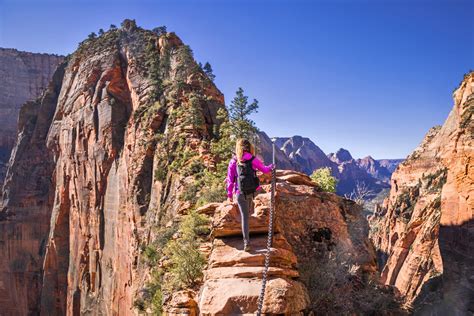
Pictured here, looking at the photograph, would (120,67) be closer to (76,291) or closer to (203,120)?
(203,120)

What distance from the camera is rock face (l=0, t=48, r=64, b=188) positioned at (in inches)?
3634

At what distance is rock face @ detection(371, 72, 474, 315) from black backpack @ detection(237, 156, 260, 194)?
23.6ft

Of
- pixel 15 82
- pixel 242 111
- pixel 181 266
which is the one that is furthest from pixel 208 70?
pixel 15 82

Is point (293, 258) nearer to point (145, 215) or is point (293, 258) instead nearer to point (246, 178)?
point (246, 178)

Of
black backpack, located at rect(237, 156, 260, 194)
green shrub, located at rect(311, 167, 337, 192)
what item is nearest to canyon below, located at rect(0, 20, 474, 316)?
black backpack, located at rect(237, 156, 260, 194)

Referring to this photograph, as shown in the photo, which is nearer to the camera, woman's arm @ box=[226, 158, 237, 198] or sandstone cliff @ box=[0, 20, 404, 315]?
woman's arm @ box=[226, 158, 237, 198]

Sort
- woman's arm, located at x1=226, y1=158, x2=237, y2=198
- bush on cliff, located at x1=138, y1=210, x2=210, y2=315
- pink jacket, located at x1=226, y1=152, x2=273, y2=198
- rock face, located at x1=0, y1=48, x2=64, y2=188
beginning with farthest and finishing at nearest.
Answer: rock face, located at x1=0, y1=48, x2=64, y2=188 → bush on cliff, located at x1=138, y1=210, x2=210, y2=315 → woman's arm, located at x1=226, y1=158, x2=237, y2=198 → pink jacket, located at x1=226, y1=152, x2=273, y2=198

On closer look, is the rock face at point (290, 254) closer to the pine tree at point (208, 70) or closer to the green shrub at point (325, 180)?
the green shrub at point (325, 180)

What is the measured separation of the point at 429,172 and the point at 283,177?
2460 inches

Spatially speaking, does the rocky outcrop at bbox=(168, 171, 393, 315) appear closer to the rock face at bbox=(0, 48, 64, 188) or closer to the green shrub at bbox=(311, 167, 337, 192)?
the green shrub at bbox=(311, 167, 337, 192)

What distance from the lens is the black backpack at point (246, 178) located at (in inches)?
299

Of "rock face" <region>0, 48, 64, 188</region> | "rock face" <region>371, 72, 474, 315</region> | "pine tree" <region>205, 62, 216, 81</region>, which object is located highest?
"rock face" <region>0, 48, 64, 188</region>

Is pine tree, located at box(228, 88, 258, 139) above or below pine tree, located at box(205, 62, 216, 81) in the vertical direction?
below

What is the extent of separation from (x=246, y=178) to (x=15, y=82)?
10608 centimetres
